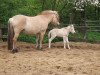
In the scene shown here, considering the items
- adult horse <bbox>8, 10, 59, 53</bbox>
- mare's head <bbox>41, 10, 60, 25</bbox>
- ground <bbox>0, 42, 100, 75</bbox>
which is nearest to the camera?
ground <bbox>0, 42, 100, 75</bbox>

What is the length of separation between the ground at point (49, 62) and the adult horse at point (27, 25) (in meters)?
0.47

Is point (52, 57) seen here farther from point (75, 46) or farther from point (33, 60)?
point (75, 46)

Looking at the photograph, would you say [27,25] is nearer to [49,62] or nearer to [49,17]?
[49,17]

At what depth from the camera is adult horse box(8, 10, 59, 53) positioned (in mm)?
11453

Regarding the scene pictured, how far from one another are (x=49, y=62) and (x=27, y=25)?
2.80 m

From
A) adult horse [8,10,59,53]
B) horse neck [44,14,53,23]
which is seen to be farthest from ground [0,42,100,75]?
horse neck [44,14,53,23]

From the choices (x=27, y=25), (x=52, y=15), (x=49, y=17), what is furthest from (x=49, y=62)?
(x=52, y=15)

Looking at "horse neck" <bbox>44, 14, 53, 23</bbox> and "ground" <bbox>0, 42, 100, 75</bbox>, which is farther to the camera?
"horse neck" <bbox>44, 14, 53, 23</bbox>

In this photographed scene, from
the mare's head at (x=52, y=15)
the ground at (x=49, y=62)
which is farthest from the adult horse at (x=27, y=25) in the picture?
the ground at (x=49, y=62)

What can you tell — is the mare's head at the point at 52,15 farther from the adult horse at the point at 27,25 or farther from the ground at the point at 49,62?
the ground at the point at 49,62

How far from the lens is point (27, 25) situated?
1177 centimetres

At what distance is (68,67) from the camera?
869 cm

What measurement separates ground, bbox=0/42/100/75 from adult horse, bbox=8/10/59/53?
1.53 ft

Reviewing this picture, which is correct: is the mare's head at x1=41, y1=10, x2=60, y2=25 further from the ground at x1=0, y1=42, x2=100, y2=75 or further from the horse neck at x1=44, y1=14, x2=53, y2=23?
the ground at x1=0, y1=42, x2=100, y2=75
